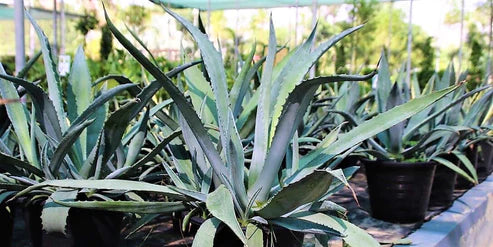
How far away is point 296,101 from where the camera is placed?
1.13 metres

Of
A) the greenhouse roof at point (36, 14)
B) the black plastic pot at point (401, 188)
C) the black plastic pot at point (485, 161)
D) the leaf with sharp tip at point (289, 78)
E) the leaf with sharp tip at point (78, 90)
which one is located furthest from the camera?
the greenhouse roof at point (36, 14)

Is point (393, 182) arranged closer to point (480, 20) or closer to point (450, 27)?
point (480, 20)

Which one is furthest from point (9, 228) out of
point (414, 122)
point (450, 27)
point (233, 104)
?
point (450, 27)

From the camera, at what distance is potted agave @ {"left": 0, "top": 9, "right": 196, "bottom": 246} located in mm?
1227

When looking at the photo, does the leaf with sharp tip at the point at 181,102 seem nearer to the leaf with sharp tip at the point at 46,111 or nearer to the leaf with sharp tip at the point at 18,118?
the leaf with sharp tip at the point at 46,111

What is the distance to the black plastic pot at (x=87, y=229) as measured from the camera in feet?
4.25

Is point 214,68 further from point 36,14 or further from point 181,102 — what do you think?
point 36,14

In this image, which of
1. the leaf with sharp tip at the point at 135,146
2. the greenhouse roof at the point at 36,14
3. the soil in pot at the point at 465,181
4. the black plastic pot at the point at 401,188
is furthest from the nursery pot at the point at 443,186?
the greenhouse roof at the point at 36,14

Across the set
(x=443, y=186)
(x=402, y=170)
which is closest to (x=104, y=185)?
(x=402, y=170)

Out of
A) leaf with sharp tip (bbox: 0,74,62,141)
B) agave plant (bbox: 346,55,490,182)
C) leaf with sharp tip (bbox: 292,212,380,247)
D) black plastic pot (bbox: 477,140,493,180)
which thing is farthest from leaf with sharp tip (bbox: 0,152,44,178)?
black plastic pot (bbox: 477,140,493,180)

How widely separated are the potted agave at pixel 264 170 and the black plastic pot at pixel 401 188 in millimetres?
914

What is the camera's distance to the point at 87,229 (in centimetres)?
130

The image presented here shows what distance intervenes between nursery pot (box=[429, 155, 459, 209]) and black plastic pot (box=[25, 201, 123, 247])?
176cm

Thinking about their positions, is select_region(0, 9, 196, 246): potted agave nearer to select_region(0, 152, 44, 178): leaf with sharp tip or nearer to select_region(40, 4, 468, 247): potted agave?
select_region(0, 152, 44, 178): leaf with sharp tip
